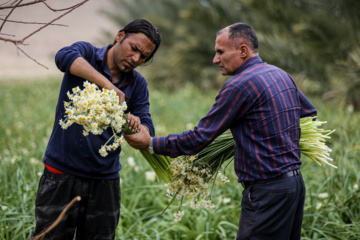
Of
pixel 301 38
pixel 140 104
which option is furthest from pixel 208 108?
pixel 140 104

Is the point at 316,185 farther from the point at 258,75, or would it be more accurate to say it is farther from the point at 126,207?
the point at 258,75

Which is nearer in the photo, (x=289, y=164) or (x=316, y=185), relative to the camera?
(x=289, y=164)

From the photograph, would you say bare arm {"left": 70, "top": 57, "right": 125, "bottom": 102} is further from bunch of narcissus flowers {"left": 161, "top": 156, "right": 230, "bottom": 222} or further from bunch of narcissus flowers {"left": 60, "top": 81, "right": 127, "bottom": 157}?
bunch of narcissus flowers {"left": 161, "top": 156, "right": 230, "bottom": 222}

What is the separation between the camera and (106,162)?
8.20ft

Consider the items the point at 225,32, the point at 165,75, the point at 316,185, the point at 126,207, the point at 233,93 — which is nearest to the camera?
the point at 233,93

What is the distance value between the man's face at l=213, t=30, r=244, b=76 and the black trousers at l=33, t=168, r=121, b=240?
1068 millimetres

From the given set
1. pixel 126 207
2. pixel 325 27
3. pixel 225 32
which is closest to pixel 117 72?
pixel 225 32

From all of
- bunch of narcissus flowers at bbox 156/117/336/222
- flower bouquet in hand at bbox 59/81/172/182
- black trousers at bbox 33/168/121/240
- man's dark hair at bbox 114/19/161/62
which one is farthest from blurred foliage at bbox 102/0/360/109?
flower bouquet in hand at bbox 59/81/172/182

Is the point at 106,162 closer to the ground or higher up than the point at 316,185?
higher up

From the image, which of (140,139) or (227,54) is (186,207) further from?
(227,54)

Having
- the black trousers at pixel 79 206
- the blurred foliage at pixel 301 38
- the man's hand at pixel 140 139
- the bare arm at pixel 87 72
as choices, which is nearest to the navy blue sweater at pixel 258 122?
the man's hand at pixel 140 139

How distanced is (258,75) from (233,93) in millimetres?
183

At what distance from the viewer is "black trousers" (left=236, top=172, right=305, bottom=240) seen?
2197 millimetres

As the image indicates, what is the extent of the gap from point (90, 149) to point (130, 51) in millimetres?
670
